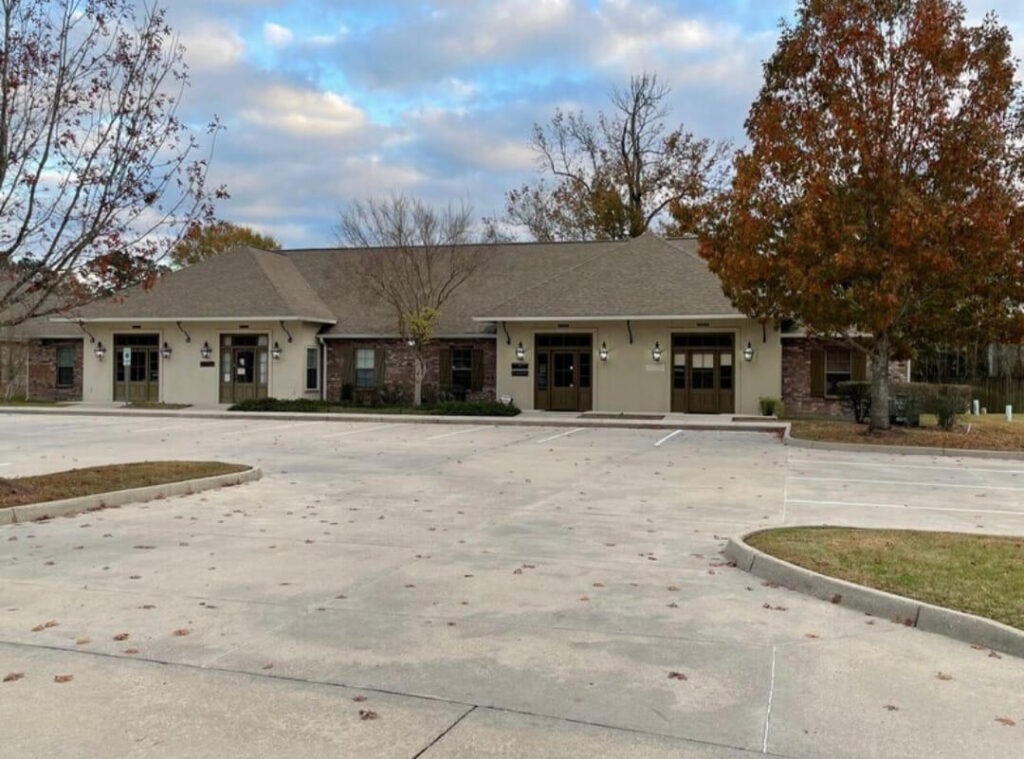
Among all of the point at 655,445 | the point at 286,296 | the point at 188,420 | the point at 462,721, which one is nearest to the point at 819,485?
the point at 655,445

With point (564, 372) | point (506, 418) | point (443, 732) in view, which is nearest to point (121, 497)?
point (443, 732)

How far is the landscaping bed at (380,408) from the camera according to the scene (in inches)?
1073

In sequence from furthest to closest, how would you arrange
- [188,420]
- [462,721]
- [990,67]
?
[188,420] < [990,67] < [462,721]

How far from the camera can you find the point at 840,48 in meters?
18.8

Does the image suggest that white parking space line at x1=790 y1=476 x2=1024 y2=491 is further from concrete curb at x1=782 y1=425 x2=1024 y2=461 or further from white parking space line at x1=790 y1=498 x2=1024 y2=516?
concrete curb at x1=782 y1=425 x2=1024 y2=461

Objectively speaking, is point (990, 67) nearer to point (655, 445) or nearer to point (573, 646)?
point (655, 445)

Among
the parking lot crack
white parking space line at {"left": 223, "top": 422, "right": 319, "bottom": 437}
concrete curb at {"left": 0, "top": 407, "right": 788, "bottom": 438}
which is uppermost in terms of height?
concrete curb at {"left": 0, "top": 407, "right": 788, "bottom": 438}

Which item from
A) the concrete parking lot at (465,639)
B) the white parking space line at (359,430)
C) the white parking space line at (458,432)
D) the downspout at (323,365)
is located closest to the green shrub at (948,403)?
the concrete parking lot at (465,639)

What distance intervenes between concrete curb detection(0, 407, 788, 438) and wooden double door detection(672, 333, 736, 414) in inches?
147

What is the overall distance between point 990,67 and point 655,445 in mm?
10605

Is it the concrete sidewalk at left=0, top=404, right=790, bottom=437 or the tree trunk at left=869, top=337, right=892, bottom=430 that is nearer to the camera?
the tree trunk at left=869, top=337, right=892, bottom=430

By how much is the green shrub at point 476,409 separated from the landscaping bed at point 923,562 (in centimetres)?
1875

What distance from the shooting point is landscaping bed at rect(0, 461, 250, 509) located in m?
10.2

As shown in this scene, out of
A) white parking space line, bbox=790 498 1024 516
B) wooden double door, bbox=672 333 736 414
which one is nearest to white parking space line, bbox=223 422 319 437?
wooden double door, bbox=672 333 736 414
